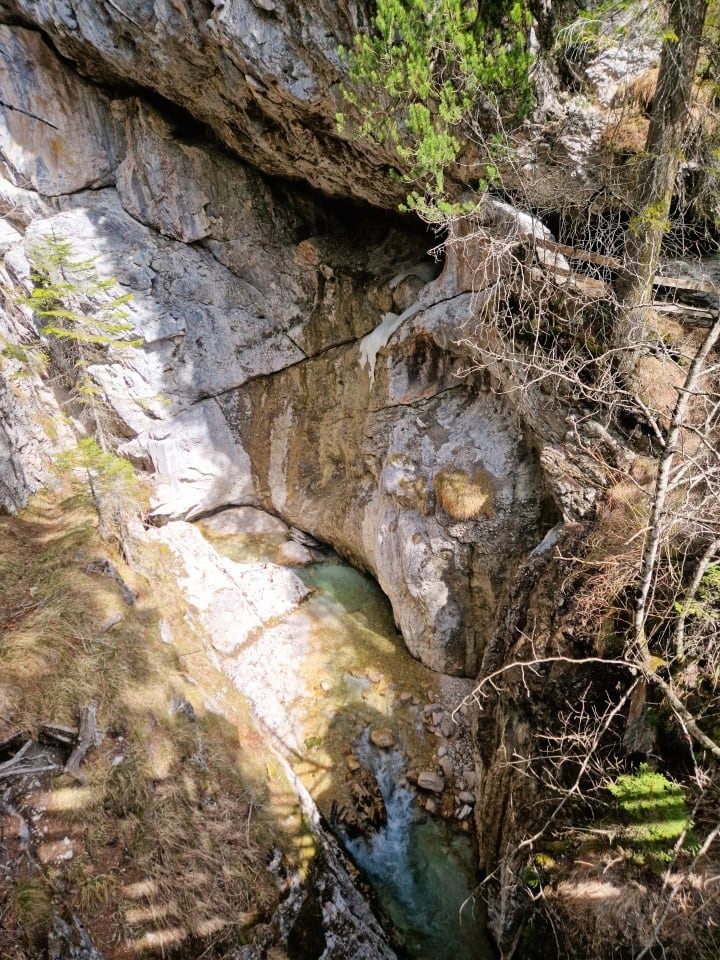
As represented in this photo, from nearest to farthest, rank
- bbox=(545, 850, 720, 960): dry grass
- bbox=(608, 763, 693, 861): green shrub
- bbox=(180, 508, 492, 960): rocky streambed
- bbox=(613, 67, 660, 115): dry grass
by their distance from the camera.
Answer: bbox=(545, 850, 720, 960): dry grass, bbox=(608, 763, 693, 861): green shrub, bbox=(613, 67, 660, 115): dry grass, bbox=(180, 508, 492, 960): rocky streambed

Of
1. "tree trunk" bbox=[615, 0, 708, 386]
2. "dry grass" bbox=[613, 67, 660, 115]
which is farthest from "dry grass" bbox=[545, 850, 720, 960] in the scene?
"dry grass" bbox=[613, 67, 660, 115]

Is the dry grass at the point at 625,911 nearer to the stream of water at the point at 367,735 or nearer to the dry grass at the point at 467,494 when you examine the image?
the stream of water at the point at 367,735

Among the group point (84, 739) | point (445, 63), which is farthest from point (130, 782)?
point (445, 63)

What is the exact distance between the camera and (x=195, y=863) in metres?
5.41

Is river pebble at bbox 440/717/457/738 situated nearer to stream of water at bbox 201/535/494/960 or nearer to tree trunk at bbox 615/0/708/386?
stream of water at bbox 201/535/494/960

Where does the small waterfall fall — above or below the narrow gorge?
below

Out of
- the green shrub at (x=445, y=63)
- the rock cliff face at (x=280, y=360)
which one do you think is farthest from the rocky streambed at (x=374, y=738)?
the green shrub at (x=445, y=63)

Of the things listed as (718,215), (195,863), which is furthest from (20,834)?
(718,215)

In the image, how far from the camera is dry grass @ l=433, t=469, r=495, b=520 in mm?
8367

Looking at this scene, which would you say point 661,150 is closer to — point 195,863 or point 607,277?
point 607,277

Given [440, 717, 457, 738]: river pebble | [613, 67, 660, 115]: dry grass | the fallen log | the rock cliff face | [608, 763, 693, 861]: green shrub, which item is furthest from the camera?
the rock cliff face

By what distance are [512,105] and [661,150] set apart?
2.16 m

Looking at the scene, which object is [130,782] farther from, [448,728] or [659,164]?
[659,164]

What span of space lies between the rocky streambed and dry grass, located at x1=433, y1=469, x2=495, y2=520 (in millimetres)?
3281
